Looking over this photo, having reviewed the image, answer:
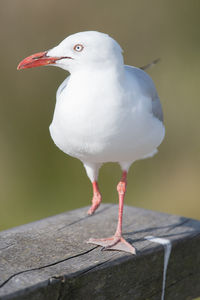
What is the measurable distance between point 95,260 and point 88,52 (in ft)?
2.63

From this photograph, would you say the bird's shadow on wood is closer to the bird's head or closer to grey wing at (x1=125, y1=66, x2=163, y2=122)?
grey wing at (x1=125, y1=66, x2=163, y2=122)

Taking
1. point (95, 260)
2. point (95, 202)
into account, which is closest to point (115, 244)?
point (95, 260)

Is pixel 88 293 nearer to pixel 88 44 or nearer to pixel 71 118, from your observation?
pixel 71 118

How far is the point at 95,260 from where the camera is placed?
6.01 feet

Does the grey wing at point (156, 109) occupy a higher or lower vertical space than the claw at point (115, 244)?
higher

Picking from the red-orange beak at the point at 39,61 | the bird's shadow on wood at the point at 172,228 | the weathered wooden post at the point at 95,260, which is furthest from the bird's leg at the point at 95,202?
the red-orange beak at the point at 39,61

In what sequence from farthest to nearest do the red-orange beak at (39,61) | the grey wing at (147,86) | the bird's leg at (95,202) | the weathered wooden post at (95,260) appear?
1. the bird's leg at (95,202)
2. the grey wing at (147,86)
3. the red-orange beak at (39,61)
4. the weathered wooden post at (95,260)

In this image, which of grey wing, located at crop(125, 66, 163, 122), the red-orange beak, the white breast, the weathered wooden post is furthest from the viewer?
grey wing, located at crop(125, 66, 163, 122)

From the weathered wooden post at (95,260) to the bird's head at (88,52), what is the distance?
738 millimetres

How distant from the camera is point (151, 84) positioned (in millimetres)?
2199

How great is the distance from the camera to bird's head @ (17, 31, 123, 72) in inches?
73.4

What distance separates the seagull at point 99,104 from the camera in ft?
6.10

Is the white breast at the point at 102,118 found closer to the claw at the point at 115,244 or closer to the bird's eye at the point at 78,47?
the bird's eye at the point at 78,47

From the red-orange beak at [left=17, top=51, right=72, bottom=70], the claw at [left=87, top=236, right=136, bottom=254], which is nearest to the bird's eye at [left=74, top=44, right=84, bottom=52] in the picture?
the red-orange beak at [left=17, top=51, right=72, bottom=70]
